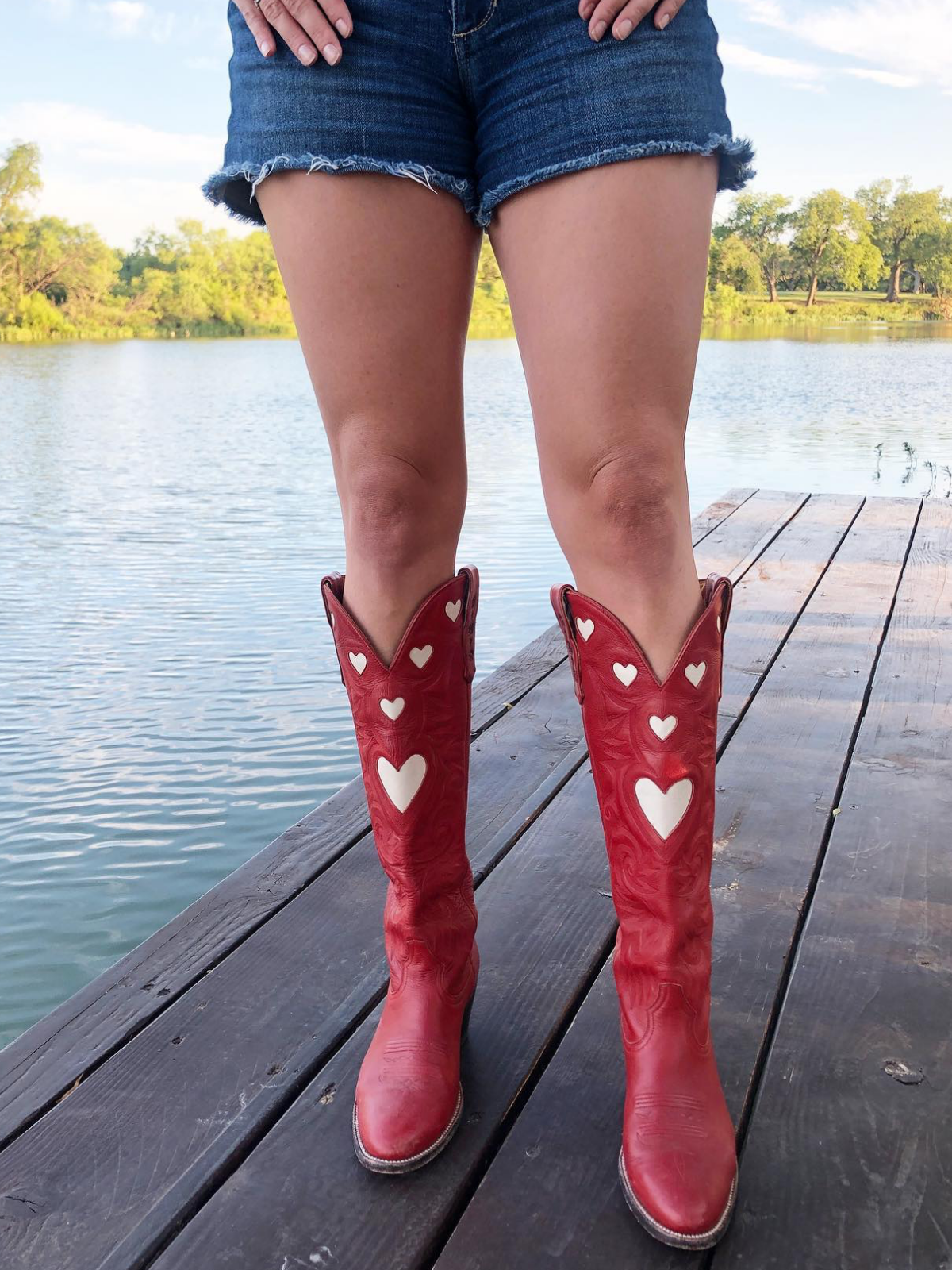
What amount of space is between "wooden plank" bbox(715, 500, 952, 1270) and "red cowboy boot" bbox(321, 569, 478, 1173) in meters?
0.31

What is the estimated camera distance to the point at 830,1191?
2.93 feet

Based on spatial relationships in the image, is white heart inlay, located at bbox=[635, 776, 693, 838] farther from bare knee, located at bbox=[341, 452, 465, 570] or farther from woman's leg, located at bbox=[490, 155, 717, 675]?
bare knee, located at bbox=[341, 452, 465, 570]

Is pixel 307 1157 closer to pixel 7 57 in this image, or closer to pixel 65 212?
pixel 65 212

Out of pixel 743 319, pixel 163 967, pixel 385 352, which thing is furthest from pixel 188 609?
pixel 743 319

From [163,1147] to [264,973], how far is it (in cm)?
29

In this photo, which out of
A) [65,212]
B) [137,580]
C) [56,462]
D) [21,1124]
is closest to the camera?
[21,1124]

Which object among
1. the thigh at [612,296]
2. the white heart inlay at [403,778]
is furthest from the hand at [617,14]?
the white heart inlay at [403,778]

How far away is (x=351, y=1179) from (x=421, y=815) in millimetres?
334

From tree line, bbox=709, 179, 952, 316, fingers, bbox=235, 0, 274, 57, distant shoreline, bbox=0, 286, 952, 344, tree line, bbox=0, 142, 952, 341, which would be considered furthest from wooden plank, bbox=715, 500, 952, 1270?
tree line, bbox=709, 179, 952, 316

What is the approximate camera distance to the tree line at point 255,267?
3372cm

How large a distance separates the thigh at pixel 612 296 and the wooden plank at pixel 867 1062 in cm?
64

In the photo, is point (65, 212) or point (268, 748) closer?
point (268, 748)

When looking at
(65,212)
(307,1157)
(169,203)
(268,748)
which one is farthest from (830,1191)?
(169,203)

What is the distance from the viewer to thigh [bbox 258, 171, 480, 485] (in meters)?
0.92
